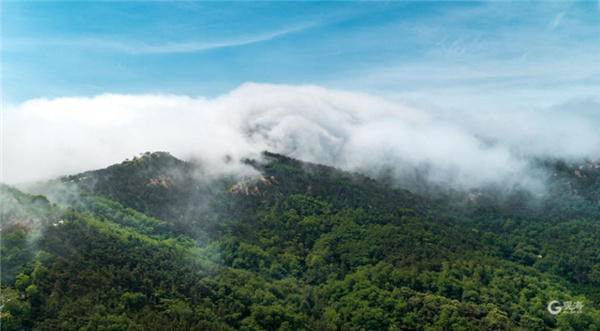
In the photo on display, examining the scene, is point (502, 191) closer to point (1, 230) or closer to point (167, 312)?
point (167, 312)

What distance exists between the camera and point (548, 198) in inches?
6457

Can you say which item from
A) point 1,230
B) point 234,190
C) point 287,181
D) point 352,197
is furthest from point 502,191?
point 1,230

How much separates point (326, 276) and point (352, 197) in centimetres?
4265

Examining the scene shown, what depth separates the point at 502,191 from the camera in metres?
184

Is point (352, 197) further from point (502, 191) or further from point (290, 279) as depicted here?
point (502, 191)

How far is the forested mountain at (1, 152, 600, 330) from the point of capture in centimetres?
6619

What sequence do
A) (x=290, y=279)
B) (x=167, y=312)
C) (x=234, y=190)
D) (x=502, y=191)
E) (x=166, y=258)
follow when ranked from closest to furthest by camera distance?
(x=167, y=312) → (x=166, y=258) → (x=290, y=279) → (x=234, y=190) → (x=502, y=191)

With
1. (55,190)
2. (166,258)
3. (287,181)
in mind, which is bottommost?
(166,258)

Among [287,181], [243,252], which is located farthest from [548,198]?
[243,252]

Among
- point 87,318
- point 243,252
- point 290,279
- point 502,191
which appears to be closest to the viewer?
point 87,318

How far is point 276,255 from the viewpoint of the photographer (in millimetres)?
104375

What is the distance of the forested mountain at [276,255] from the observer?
66.2 meters

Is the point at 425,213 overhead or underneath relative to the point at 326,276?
overhead

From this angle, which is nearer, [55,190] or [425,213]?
[55,190]
